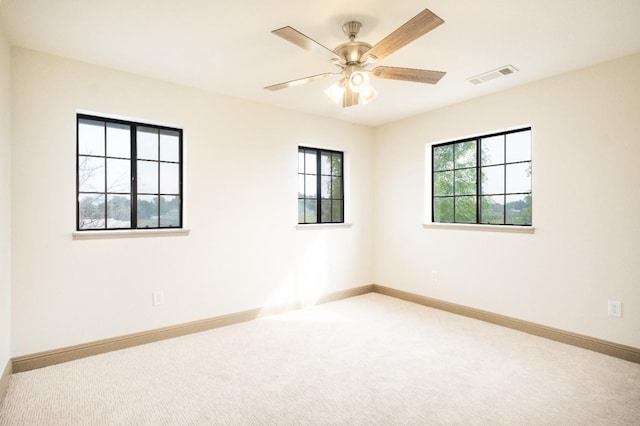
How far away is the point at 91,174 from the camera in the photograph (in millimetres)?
3061

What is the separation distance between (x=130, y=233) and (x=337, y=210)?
2.67 m

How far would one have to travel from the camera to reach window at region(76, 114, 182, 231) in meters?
3.05

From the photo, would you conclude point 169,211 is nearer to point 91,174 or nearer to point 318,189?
point 91,174

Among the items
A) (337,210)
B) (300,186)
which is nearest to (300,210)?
(300,186)

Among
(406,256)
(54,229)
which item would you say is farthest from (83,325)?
(406,256)

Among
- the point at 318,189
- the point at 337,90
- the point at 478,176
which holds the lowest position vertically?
the point at 318,189

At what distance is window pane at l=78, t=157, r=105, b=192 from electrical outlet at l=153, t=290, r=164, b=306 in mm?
1064

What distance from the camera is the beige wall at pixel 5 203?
238cm

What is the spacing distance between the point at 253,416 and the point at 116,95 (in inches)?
112

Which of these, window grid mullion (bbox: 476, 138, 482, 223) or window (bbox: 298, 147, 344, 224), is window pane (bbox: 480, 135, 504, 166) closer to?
window grid mullion (bbox: 476, 138, 482, 223)

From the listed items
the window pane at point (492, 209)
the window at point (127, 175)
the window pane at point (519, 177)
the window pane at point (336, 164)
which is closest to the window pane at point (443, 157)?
the window pane at point (492, 209)

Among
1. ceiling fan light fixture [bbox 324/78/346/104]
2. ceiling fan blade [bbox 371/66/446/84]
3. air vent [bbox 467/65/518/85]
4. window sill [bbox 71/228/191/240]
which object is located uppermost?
air vent [bbox 467/65/518/85]

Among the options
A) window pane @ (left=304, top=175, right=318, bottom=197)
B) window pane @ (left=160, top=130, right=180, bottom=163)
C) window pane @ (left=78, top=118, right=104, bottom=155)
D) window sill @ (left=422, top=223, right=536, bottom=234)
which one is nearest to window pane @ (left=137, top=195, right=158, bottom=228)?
window pane @ (left=160, top=130, right=180, bottom=163)

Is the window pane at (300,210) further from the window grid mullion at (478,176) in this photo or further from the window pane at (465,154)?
the window grid mullion at (478,176)
